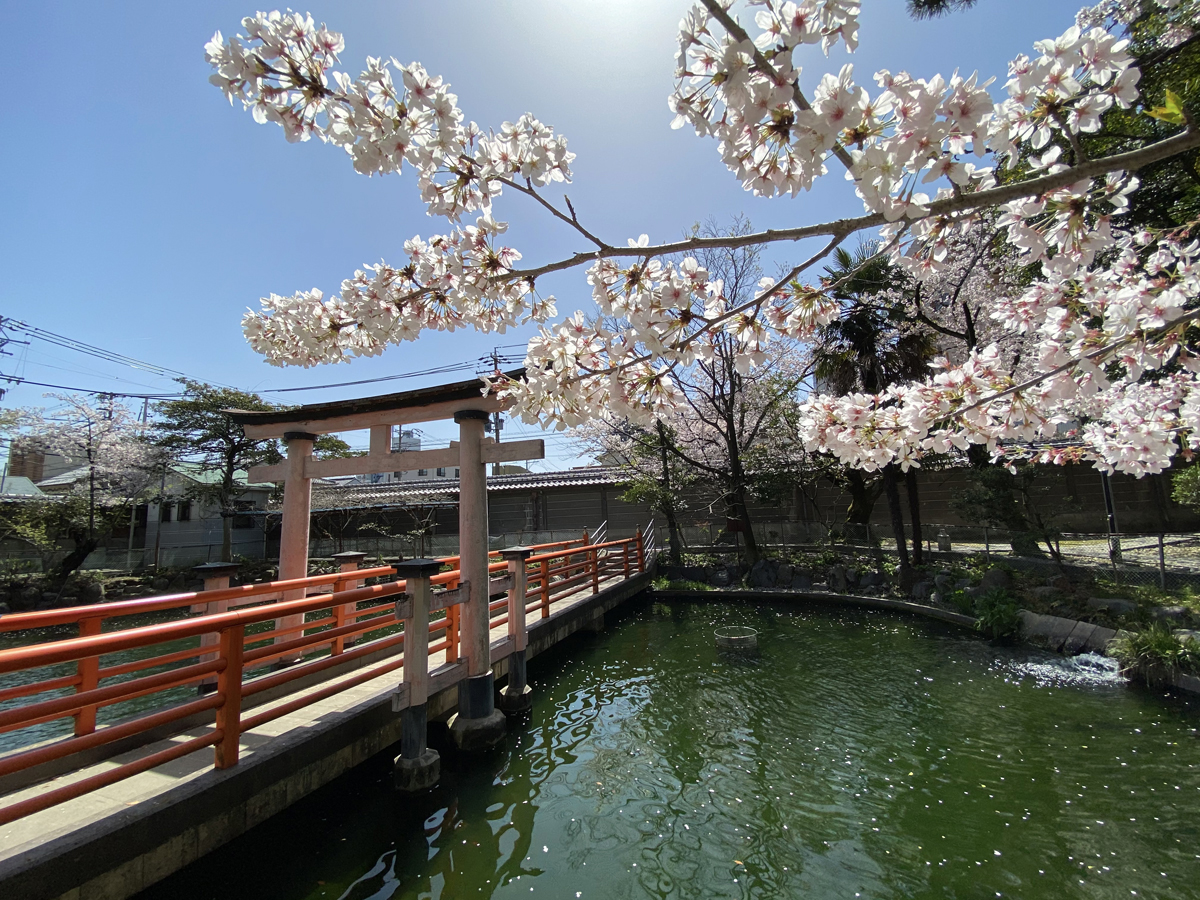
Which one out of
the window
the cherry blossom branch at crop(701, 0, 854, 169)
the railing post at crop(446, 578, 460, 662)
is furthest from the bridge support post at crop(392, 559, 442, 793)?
the window

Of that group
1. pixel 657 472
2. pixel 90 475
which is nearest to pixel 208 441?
pixel 90 475

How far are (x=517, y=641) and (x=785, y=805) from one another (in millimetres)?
3318

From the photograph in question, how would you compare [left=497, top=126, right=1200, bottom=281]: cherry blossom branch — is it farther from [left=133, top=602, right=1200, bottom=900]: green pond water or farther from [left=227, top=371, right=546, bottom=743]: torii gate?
[left=133, top=602, right=1200, bottom=900]: green pond water

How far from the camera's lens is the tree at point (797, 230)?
1.62m

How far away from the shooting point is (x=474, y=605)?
17.1ft

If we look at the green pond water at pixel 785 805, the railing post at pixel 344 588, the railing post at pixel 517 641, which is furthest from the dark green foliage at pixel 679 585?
the railing post at pixel 344 588

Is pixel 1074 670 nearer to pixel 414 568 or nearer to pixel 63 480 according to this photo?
pixel 414 568

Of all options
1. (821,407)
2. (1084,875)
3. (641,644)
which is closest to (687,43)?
(821,407)

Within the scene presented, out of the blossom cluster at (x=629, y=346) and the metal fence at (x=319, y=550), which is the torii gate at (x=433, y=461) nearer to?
the blossom cluster at (x=629, y=346)

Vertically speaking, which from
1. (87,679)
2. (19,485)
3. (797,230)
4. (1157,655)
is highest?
(19,485)

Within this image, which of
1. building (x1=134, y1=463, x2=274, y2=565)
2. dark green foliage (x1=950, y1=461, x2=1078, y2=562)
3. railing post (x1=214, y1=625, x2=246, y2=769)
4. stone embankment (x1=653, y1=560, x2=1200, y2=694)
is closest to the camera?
railing post (x1=214, y1=625, x2=246, y2=769)

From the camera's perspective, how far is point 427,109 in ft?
7.23

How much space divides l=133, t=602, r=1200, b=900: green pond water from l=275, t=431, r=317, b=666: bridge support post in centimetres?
262

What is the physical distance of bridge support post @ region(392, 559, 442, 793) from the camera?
13.7 ft
